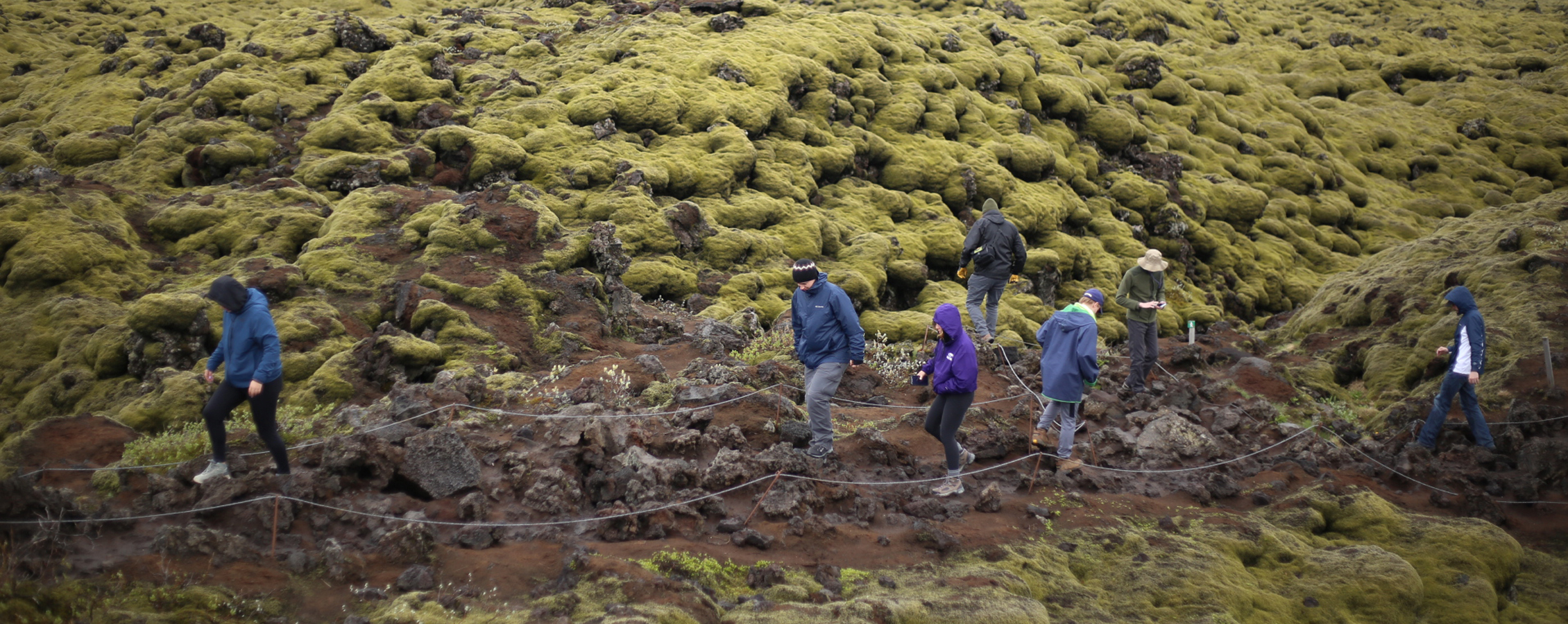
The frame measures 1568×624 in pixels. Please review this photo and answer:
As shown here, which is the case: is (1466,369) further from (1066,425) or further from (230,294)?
(230,294)

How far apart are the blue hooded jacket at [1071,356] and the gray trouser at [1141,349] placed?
14.4 ft

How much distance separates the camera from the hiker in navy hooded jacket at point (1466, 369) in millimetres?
11570

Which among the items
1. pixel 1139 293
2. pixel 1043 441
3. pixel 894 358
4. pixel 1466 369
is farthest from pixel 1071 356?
pixel 1466 369

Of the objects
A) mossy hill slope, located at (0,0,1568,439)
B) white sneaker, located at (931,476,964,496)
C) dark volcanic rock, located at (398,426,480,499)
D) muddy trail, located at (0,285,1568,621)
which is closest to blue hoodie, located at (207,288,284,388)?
muddy trail, located at (0,285,1568,621)

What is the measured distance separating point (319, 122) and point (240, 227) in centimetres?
510

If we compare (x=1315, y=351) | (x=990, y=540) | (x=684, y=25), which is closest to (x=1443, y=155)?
(x=1315, y=351)

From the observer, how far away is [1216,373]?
1617 cm

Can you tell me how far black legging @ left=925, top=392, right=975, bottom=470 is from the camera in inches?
377

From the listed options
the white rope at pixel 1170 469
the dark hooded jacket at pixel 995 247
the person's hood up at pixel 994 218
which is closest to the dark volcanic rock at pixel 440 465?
the white rope at pixel 1170 469

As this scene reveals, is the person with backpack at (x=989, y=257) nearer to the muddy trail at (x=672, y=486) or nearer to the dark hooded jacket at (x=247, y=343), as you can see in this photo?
the muddy trail at (x=672, y=486)

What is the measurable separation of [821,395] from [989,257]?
6816 millimetres

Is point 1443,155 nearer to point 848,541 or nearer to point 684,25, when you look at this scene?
point 684,25

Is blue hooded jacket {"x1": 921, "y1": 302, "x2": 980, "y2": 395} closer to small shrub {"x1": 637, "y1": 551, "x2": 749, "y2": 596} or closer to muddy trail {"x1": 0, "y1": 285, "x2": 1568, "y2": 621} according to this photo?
muddy trail {"x1": 0, "y1": 285, "x2": 1568, "y2": 621}

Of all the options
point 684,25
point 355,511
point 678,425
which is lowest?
point 678,425
